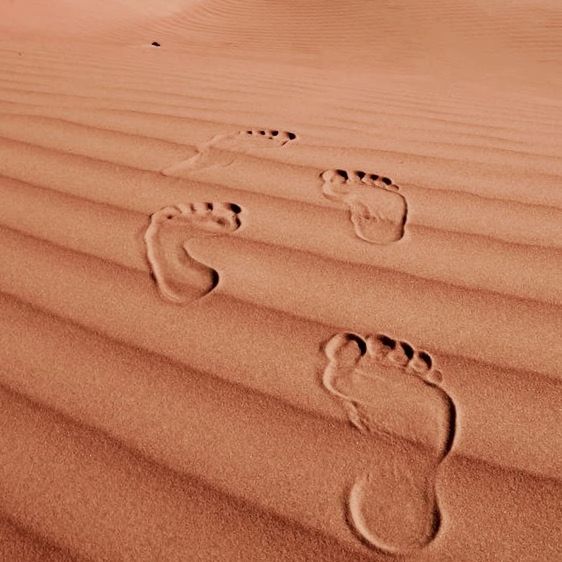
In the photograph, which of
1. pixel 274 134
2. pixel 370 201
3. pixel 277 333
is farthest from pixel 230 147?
pixel 277 333

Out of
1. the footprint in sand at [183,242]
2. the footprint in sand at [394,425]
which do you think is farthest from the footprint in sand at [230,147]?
the footprint in sand at [394,425]

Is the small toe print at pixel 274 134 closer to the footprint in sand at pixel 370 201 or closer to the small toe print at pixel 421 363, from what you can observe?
the footprint in sand at pixel 370 201

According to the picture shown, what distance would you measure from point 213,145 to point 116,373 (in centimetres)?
102

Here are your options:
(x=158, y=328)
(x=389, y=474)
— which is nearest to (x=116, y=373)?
(x=158, y=328)

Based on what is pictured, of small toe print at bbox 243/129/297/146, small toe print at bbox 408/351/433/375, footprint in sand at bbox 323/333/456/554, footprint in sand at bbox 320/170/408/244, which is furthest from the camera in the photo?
small toe print at bbox 243/129/297/146

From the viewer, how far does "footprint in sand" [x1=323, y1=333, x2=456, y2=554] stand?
76 cm

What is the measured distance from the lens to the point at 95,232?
1350 millimetres

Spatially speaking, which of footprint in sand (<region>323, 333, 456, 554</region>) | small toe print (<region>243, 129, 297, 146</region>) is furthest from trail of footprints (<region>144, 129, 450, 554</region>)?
small toe print (<region>243, 129, 297, 146</region>)

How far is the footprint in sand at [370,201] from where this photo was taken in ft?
4.48

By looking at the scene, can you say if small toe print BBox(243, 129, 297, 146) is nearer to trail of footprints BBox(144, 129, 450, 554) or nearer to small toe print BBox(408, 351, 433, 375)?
trail of footprints BBox(144, 129, 450, 554)

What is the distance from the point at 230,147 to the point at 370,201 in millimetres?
527

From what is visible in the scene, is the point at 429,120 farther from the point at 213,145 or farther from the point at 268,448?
the point at 268,448

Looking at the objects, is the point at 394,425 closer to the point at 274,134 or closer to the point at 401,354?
the point at 401,354

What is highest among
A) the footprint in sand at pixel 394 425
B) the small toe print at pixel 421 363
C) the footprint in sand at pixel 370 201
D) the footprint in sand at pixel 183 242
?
the footprint in sand at pixel 370 201
